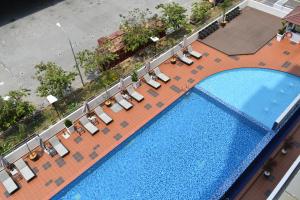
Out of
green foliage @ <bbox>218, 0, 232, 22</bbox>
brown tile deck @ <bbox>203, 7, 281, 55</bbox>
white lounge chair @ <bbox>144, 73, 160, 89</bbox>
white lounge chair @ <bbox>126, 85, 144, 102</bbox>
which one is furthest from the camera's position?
green foliage @ <bbox>218, 0, 232, 22</bbox>

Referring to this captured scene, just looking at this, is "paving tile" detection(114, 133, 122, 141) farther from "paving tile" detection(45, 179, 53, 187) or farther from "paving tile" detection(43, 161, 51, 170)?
"paving tile" detection(45, 179, 53, 187)

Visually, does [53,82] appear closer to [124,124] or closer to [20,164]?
[124,124]

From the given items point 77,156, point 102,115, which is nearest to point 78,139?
point 77,156

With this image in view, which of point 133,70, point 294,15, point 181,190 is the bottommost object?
point 181,190

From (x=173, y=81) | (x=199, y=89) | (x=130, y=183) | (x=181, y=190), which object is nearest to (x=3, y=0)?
(x=173, y=81)

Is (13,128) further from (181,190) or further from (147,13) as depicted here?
(147,13)

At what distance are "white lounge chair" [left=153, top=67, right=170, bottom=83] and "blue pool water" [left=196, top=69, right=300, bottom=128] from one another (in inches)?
111

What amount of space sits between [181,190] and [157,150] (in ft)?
11.3

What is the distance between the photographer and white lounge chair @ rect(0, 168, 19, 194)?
769 inches

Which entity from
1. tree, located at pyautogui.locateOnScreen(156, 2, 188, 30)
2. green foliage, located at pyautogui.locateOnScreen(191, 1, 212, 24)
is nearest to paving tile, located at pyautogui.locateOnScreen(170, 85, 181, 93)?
tree, located at pyautogui.locateOnScreen(156, 2, 188, 30)

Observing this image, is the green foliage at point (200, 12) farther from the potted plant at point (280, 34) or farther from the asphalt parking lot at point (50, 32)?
the potted plant at point (280, 34)

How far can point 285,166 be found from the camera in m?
20.1

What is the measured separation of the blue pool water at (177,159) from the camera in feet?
64.1

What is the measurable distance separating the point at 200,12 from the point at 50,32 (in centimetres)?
1615
